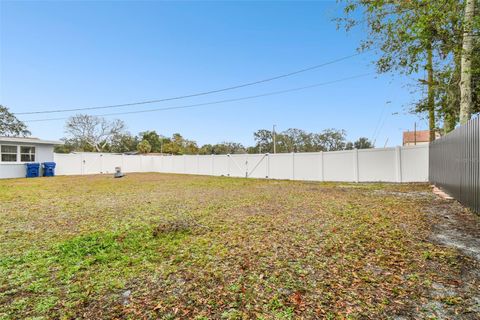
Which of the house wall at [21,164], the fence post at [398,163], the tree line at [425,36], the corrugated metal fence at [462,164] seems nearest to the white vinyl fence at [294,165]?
the fence post at [398,163]

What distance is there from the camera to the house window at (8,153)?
1482 cm

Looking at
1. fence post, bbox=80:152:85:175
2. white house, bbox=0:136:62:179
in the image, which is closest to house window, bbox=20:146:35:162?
white house, bbox=0:136:62:179

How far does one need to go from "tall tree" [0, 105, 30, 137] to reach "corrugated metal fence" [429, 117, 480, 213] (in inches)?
1690

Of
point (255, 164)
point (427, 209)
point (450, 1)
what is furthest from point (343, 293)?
point (255, 164)

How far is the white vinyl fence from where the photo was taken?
9.78m

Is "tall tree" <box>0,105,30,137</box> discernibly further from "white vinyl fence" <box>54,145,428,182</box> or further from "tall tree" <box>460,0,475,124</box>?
"tall tree" <box>460,0,475,124</box>

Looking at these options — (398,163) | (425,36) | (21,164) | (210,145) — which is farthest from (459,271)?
(210,145)

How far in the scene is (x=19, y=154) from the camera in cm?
1549

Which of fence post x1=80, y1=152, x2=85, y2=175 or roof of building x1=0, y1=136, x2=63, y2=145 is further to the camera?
fence post x1=80, y1=152, x2=85, y2=175

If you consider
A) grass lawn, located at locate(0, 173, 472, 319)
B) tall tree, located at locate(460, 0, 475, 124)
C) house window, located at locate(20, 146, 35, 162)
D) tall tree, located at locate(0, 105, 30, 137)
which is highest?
tall tree, located at locate(0, 105, 30, 137)

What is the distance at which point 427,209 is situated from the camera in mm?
4855

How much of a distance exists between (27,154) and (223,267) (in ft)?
64.2

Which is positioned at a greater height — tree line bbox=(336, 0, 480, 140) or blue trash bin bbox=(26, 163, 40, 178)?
tree line bbox=(336, 0, 480, 140)

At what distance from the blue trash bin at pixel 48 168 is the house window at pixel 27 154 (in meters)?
0.79
